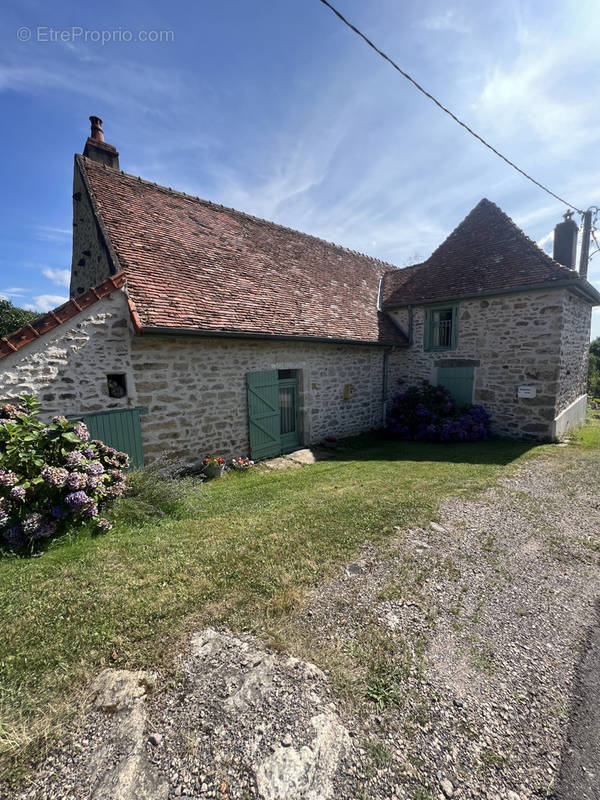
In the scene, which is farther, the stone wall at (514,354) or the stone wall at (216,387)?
the stone wall at (514,354)

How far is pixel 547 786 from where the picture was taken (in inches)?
68.2

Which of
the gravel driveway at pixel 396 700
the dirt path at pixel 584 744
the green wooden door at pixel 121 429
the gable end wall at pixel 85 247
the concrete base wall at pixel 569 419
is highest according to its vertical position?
the gable end wall at pixel 85 247

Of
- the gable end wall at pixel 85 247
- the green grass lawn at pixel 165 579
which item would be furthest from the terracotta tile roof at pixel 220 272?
the green grass lawn at pixel 165 579

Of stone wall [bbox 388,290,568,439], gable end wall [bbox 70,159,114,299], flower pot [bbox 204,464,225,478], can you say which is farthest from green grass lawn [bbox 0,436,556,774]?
gable end wall [bbox 70,159,114,299]

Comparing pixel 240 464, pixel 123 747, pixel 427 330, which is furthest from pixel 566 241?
pixel 123 747

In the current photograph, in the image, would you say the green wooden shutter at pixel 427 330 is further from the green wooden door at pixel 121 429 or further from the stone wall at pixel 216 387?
the green wooden door at pixel 121 429

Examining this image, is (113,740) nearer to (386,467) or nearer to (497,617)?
(497,617)

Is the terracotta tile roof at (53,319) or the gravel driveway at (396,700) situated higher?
the terracotta tile roof at (53,319)

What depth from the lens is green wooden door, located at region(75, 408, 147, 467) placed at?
5453 millimetres

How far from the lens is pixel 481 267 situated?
10.3m

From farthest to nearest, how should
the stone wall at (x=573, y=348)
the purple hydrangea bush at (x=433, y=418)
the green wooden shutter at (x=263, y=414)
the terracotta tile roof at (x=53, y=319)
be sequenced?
1. the purple hydrangea bush at (x=433, y=418)
2. the stone wall at (x=573, y=348)
3. the green wooden shutter at (x=263, y=414)
4. the terracotta tile roof at (x=53, y=319)

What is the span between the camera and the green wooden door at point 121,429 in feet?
17.9

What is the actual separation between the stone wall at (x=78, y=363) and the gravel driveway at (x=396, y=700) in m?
4.32

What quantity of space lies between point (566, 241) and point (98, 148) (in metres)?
13.4
